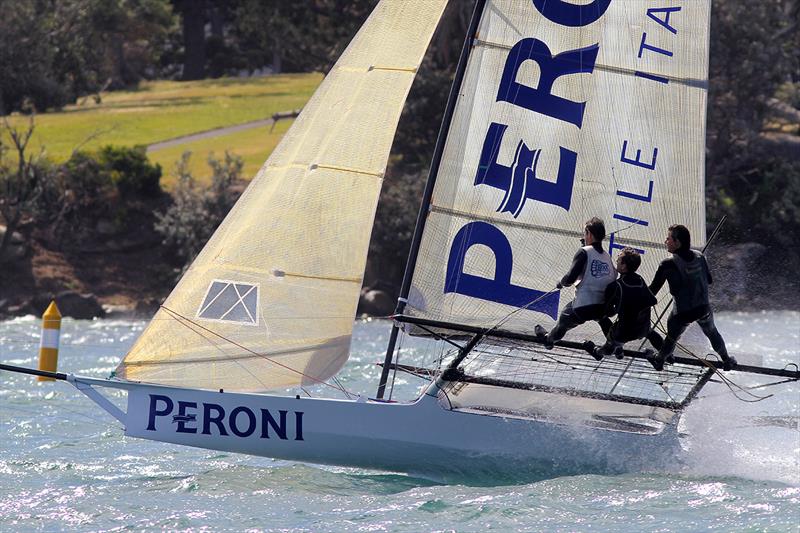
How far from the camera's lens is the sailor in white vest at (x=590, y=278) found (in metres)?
12.2

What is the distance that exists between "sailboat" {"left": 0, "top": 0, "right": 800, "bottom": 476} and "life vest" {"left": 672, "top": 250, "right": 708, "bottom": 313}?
0.72m

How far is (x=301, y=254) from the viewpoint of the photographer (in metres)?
12.5

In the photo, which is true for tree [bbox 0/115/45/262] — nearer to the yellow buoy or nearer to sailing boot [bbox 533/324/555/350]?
the yellow buoy

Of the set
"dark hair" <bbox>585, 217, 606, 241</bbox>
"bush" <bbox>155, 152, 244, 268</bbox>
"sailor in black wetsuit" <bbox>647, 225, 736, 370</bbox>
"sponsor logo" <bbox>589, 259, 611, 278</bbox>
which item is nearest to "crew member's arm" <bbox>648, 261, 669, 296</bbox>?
"sailor in black wetsuit" <bbox>647, 225, 736, 370</bbox>

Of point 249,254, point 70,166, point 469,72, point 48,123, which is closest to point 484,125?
point 469,72

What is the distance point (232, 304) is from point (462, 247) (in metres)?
2.33

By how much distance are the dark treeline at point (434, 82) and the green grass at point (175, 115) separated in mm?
2173

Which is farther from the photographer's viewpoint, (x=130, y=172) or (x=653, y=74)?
(x=130, y=172)

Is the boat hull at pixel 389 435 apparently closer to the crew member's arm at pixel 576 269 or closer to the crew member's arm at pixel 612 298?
the crew member's arm at pixel 612 298

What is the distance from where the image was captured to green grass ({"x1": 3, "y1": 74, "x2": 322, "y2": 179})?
4588 centimetres

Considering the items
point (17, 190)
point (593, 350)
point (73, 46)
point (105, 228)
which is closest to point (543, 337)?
point (593, 350)

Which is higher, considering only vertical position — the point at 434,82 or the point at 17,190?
the point at 434,82

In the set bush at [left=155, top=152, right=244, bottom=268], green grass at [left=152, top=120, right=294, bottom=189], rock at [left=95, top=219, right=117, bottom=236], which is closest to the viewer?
bush at [left=155, top=152, right=244, bottom=268]

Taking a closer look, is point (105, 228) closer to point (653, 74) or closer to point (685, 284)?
point (653, 74)
